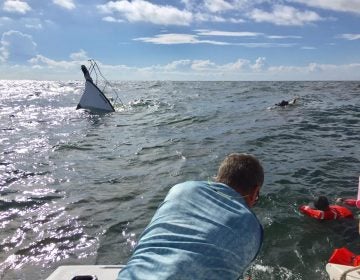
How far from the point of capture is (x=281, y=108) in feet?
104

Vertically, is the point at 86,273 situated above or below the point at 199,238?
below

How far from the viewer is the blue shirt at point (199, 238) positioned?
7.98 feet

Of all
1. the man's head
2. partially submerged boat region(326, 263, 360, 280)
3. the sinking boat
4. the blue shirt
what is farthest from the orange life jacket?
the sinking boat

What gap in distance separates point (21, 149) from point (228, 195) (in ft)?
58.1

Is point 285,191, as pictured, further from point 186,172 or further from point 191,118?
point 191,118

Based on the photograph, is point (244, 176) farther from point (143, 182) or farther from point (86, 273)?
point (143, 182)

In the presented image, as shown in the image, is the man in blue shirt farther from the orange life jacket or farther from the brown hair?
the orange life jacket

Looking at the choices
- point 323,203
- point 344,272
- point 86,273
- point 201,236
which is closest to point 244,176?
point 201,236

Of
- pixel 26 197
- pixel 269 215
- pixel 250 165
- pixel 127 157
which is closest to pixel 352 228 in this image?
pixel 269 215

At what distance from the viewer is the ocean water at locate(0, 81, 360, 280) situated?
826cm

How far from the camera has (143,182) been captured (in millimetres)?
12898

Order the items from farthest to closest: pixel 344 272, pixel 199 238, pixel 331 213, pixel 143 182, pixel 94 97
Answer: pixel 94 97, pixel 143 182, pixel 331 213, pixel 344 272, pixel 199 238

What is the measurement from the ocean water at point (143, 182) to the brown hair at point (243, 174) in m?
4.73

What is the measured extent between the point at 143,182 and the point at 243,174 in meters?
10.2
